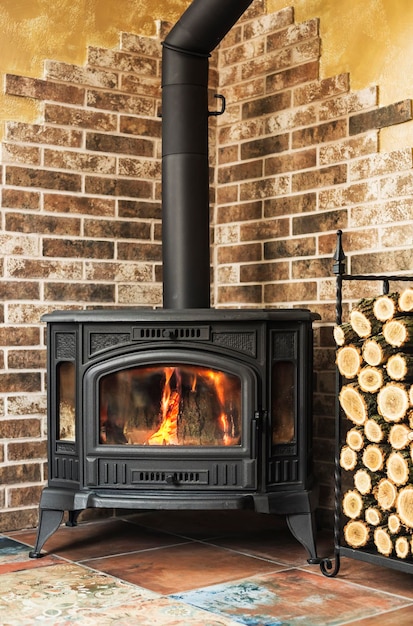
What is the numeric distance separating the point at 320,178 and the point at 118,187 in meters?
0.87

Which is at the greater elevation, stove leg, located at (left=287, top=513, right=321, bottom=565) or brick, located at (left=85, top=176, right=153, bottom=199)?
brick, located at (left=85, top=176, right=153, bottom=199)

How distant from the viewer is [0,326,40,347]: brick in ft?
12.0

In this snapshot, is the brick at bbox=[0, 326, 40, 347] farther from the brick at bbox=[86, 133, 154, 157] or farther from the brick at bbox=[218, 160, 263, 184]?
the brick at bbox=[218, 160, 263, 184]

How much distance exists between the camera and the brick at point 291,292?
3.77 meters

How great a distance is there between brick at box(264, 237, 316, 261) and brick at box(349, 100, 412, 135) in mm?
486

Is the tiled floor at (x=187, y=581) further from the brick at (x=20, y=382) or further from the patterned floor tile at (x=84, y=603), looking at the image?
the brick at (x=20, y=382)

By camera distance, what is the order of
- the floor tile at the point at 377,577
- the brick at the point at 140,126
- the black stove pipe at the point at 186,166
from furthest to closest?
the brick at the point at 140,126
the black stove pipe at the point at 186,166
the floor tile at the point at 377,577

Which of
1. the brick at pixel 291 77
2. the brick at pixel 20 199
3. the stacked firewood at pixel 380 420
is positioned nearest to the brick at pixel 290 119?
the brick at pixel 291 77

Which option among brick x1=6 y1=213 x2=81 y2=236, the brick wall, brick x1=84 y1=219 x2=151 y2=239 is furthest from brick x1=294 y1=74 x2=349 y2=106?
brick x1=6 y1=213 x2=81 y2=236

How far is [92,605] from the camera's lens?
272 centimetres

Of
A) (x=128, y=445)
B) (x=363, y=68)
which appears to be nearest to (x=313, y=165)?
(x=363, y=68)

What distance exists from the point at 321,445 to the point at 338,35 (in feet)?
5.41

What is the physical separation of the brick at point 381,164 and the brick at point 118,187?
36.9 inches

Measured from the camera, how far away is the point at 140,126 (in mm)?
4008
